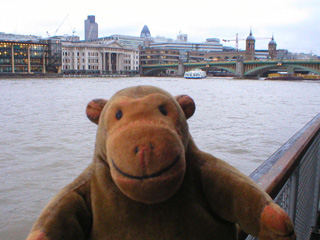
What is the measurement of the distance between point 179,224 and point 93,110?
0.41m

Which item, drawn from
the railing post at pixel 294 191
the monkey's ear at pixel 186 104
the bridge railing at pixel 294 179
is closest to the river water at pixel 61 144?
the bridge railing at pixel 294 179

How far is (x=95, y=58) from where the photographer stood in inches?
3273

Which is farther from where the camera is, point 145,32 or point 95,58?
point 145,32

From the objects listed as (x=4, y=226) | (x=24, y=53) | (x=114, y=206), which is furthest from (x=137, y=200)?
(x=24, y=53)

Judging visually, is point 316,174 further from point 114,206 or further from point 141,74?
point 141,74

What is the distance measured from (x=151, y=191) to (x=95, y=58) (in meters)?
84.5

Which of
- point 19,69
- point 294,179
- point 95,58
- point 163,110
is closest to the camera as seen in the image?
point 163,110

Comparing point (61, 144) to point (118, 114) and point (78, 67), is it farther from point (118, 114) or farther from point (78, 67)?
point (78, 67)

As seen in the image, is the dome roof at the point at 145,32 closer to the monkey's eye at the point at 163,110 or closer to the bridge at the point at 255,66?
the bridge at the point at 255,66

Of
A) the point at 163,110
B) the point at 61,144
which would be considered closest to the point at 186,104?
the point at 163,110

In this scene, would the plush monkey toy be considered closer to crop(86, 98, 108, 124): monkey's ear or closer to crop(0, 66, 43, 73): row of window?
crop(86, 98, 108, 124): monkey's ear

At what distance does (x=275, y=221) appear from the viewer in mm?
977

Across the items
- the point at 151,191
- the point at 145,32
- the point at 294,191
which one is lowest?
the point at 294,191

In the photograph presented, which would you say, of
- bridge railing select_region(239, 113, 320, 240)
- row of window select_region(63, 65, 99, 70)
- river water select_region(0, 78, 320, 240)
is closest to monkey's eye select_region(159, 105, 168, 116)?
bridge railing select_region(239, 113, 320, 240)
